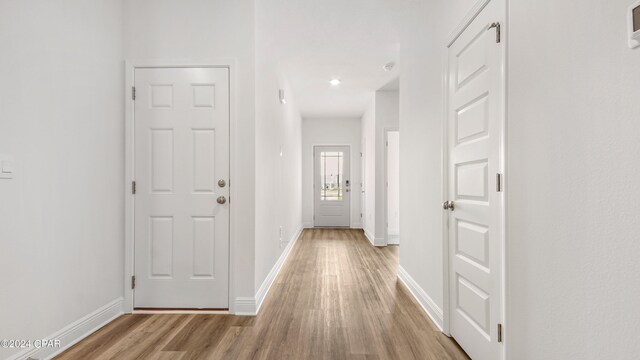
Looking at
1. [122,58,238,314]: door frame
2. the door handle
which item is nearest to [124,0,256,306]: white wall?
[122,58,238,314]: door frame

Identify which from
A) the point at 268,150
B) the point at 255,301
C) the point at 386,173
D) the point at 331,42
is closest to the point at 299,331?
the point at 255,301

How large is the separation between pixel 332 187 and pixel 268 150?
4.52m

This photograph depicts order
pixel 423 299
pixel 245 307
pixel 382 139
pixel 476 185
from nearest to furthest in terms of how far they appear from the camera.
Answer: pixel 476 185 → pixel 245 307 → pixel 423 299 → pixel 382 139

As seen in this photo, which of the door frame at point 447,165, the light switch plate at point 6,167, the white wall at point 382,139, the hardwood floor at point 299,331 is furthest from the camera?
the white wall at point 382,139

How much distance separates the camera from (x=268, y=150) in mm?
3473

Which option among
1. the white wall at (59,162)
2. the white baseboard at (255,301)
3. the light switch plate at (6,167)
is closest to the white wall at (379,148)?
the white baseboard at (255,301)

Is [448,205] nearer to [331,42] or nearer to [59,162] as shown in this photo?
[331,42]

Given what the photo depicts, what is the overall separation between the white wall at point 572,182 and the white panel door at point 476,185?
0.39ft

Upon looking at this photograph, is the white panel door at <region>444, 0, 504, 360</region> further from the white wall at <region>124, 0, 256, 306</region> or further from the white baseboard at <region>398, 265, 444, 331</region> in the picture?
the white wall at <region>124, 0, 256, 306</region>

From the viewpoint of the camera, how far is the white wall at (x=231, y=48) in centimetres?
265

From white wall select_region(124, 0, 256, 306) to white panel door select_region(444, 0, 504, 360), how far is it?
151 cm

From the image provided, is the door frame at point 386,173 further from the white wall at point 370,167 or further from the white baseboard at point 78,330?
the white baseboard at point 78,330

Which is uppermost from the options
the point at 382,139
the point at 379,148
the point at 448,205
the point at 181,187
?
the point at 382,139

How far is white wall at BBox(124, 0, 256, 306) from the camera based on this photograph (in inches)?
104
